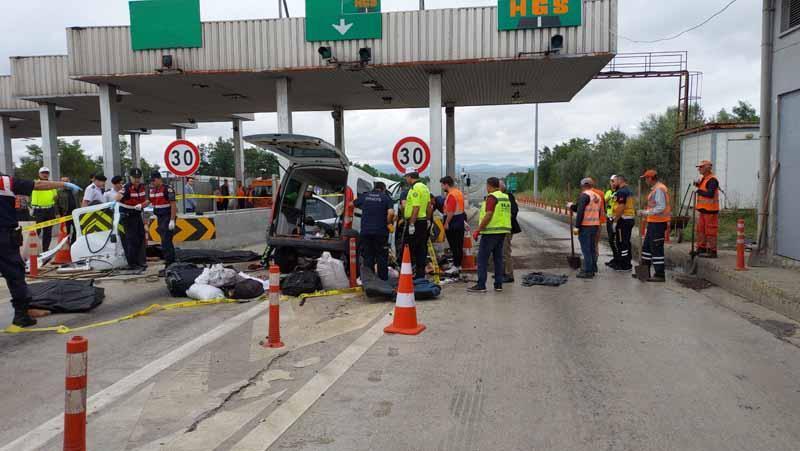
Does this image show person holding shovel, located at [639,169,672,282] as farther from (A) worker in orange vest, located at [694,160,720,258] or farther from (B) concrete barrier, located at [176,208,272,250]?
(B) concrete barrier, located at [176,208,272,250]

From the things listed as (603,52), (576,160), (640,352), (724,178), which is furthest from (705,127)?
(576,160)

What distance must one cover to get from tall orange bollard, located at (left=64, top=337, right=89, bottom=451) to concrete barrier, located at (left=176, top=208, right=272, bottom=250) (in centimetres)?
1060

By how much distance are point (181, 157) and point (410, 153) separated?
4905 mm

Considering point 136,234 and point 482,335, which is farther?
point 136,234

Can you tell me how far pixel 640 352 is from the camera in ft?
18.4

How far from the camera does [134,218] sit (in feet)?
34.3

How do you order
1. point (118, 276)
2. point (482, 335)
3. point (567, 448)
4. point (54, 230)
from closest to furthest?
point (567, 448)
point (482, 335)
point (118, 276)
point (54, 230)

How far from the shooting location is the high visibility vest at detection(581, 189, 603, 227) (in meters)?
10.2

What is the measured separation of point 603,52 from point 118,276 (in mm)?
12190

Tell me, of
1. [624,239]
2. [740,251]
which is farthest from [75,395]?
[624,239]

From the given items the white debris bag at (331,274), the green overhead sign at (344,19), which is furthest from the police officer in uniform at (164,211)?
the green overhead sign at (344,19)

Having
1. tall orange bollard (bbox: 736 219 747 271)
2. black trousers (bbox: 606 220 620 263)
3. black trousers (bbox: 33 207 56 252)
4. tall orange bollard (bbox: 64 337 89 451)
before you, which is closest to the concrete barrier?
black trousers (bbox: 33 207 56 252)

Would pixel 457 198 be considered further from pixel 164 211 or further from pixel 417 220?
pixel 164 211

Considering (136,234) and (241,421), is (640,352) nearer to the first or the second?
(241,421)
